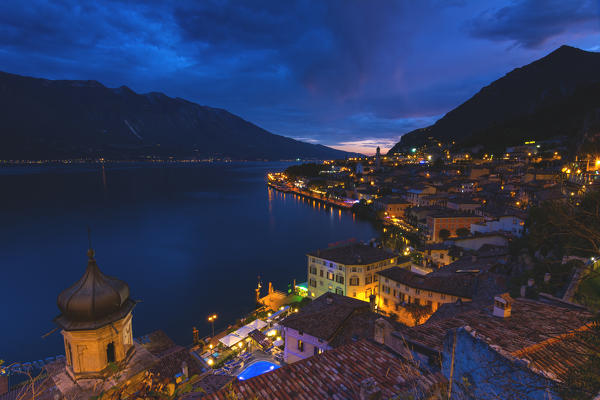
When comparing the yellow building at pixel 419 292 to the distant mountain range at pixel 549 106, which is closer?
the yellow building at pixel 419 292

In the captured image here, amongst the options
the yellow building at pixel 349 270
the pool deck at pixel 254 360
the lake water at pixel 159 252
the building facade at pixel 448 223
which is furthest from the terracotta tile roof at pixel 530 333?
the building facade at pixel 448 223

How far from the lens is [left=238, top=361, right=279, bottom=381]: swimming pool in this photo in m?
16.8

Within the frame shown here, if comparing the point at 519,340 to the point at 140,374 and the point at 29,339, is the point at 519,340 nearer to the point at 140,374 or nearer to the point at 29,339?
A: the point at 140,374

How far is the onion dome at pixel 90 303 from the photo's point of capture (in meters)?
8.04

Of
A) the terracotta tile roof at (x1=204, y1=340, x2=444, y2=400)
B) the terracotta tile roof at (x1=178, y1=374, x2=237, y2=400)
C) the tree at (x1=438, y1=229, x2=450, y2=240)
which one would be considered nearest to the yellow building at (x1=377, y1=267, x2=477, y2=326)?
the terracotta tile roof at (x1=178, y1=374, x2=237, y2=400)

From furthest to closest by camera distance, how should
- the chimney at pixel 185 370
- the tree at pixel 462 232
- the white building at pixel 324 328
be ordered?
the tree at pixel 462 232 → the white building at pixel 324 328 → the chimney at pixel 185 370

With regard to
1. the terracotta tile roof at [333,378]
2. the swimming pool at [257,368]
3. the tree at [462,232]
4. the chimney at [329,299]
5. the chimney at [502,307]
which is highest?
the chimney at [502,307]

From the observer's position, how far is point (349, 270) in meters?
27.7

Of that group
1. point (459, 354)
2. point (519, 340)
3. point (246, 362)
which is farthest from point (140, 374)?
point (246, 362)

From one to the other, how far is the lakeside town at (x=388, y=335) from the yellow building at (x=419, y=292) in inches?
4.3

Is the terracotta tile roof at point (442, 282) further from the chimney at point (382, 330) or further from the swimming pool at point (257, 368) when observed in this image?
the chimney at point (382, 330)

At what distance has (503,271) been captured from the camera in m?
24.8

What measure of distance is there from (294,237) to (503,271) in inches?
1632

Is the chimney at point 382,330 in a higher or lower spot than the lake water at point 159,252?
higher
